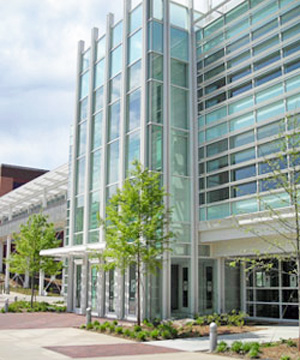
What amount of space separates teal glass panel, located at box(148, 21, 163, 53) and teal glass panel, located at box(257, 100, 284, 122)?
20.0ft

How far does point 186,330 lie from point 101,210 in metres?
9.30

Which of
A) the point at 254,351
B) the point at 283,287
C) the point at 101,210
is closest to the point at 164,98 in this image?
the point at 101,210

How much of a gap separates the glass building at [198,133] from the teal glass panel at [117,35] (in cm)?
12

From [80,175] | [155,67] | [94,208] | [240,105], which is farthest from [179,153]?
[80,175]

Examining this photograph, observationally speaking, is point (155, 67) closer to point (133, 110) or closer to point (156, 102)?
point (156, 102)

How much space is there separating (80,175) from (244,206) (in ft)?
36.7

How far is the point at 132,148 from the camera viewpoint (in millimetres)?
24031

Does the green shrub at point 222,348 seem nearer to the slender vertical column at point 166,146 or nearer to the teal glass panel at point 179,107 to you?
the slender vertical column at point 166,146

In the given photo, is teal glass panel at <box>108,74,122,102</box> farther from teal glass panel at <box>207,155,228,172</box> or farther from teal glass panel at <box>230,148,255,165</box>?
teal glass panel at <box>230,148,255,165</box>

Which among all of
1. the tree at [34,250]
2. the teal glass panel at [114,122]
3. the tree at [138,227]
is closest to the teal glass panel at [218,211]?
the tree at [138,227]

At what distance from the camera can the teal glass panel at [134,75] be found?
2433 centimetres

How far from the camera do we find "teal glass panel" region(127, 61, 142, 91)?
2433 cm

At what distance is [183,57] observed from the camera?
81.8 ft

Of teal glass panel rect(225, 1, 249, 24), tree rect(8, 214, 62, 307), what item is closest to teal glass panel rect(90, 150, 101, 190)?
tree rect(8, 214, 62, 307)
